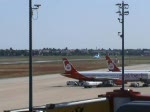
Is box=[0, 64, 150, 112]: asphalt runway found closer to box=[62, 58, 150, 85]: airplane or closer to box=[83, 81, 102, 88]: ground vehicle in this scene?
box=[83, 81, 102, 88]: ground vehicle

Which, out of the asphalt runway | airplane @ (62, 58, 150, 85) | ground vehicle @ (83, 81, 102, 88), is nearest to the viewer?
the asphalt runway

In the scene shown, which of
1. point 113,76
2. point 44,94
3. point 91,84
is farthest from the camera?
point 113,76

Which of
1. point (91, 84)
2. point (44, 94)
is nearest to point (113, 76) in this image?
point (91, 84)

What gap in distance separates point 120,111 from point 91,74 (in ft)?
236

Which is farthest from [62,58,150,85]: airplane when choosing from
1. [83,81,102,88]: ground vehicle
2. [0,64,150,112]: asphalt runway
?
[0,64,150,112]: asphalt runway

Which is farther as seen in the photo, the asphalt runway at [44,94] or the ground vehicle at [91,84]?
the ground vehicle at [91,84]

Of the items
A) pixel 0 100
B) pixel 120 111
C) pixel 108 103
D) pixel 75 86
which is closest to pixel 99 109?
pixel 108 103

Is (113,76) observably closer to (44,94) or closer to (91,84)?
(91,84)

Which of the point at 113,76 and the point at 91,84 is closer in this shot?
the point at 91,84

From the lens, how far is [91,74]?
8188 centimetres

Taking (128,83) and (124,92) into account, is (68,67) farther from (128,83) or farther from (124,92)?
(124,92)

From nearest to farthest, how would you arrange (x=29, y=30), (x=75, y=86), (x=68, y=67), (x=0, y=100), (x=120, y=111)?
(x=120, y=111) → (x=29, y=30) → (x=0, y=100) → (x=75, y=86) → (x=68, y=67)

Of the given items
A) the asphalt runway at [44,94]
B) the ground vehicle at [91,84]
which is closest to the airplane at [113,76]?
the ground vehicle at [91,84]

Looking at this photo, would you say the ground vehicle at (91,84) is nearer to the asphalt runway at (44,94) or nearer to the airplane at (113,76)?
the airplane at (113,76)
